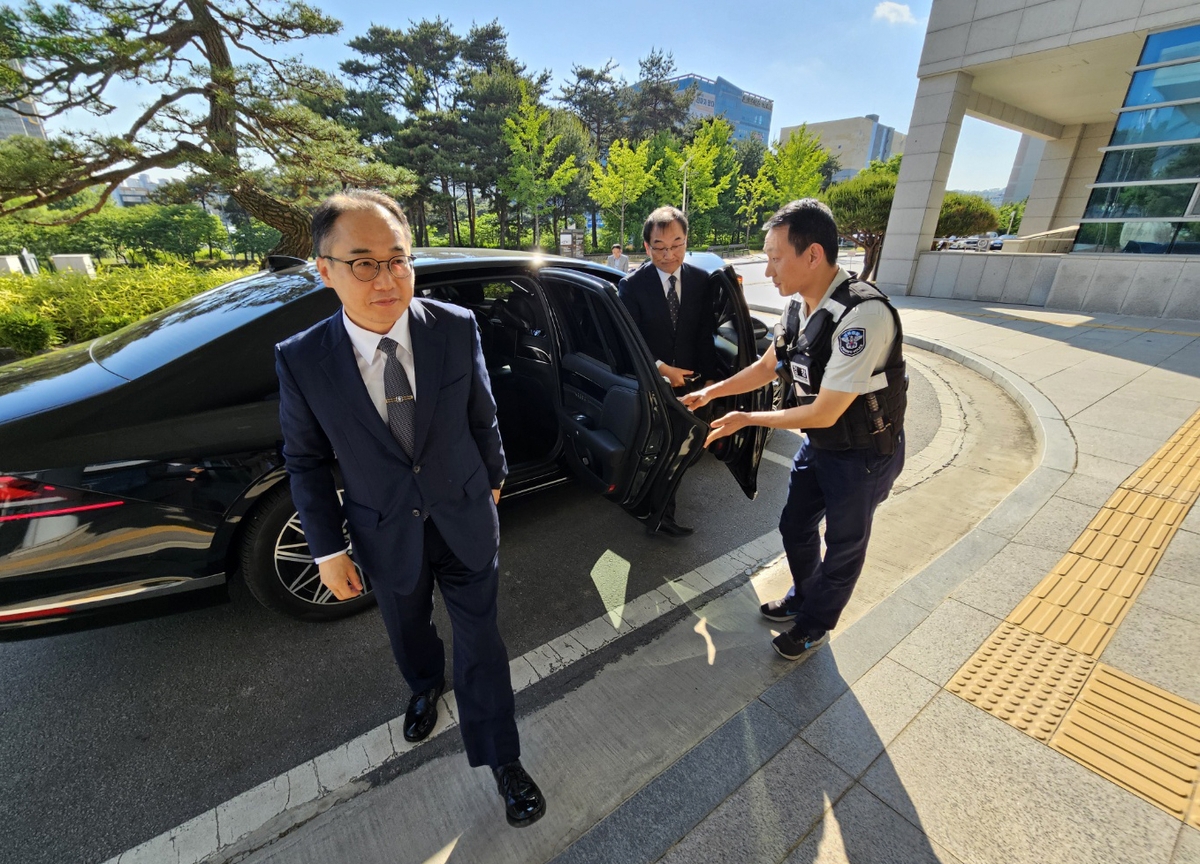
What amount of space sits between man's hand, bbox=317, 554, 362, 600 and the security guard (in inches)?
56.5

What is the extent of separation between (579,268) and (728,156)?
42.5 m

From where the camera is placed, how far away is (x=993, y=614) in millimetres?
2371

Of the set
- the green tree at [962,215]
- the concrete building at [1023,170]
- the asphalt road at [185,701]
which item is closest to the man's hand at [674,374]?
the asphalt road at [185,701]

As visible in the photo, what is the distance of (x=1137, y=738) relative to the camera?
1762 millimetres

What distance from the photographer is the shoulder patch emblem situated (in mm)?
1682

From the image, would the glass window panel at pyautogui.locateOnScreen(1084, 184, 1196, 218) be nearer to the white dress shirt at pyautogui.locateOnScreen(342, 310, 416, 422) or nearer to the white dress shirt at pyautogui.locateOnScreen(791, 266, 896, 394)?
the white dress shirt at pyautogui.locateOnScreen(791, 266, 896, 394)

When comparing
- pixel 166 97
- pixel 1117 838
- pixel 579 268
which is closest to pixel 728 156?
pixel 166 97

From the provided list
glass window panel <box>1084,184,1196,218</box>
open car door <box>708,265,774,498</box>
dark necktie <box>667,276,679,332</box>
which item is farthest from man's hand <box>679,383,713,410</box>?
glass window panel <box>1084,184,1196,218</box>

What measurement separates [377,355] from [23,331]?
319 inches

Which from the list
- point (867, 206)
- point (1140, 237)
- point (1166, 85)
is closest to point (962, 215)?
point (867, 206)

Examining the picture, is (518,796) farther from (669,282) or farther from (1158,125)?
(1158,125)

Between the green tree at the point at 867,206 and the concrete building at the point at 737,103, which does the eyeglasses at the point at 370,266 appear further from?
the concrete building at the point at 737,103

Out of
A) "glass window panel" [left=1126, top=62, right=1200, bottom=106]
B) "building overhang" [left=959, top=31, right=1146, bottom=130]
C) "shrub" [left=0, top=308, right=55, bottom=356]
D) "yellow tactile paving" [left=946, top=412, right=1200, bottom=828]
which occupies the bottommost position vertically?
"yellow tactile paving" [left=946, top=412, right=1200, bottom=828]

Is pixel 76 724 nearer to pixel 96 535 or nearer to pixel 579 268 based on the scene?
pixel 96 535
